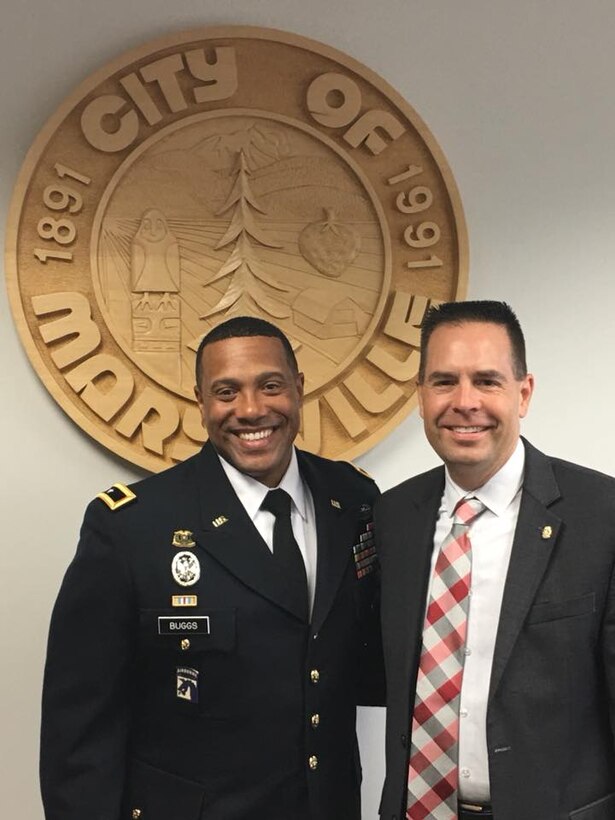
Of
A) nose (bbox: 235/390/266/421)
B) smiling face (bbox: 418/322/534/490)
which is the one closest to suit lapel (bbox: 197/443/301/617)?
nose (bbox: 235/390/266/421)

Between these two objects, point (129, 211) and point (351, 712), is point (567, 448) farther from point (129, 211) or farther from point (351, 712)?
point (129, 211)

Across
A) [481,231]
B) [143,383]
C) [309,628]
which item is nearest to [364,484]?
[309,628]

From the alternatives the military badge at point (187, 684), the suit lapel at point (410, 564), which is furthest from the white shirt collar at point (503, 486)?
the military badge at point (187, 684)

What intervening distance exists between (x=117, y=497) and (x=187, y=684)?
13.7 inches

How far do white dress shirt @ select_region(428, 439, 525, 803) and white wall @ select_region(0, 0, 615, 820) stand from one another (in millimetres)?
671

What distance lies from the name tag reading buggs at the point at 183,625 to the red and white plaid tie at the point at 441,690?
0.38m

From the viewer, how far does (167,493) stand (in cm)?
174

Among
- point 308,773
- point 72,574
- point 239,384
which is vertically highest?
point 239,384

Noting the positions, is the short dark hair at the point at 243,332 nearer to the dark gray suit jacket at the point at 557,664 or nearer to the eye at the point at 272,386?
the eye at the point at 272,386

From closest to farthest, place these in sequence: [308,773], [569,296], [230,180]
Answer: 1. [308,773]
2. [230,180]
3. [569,296]

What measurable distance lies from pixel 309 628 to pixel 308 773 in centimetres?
24

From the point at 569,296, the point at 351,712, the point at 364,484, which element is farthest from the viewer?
the point at 569,296

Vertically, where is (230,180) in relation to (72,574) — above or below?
above

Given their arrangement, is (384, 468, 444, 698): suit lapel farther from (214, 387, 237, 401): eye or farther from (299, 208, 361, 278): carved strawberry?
(299, 208, 361, 278): carved strawberry
